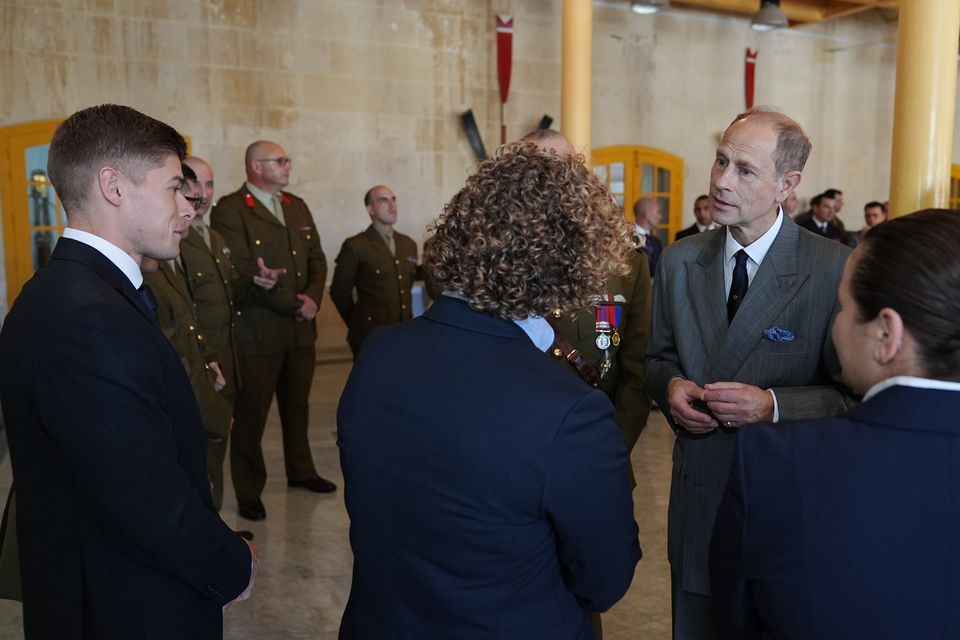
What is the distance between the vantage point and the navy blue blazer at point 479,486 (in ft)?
4.20

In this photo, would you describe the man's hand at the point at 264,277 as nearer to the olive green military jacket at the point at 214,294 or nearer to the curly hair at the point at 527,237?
the olive green military jacket at the point at 214,294

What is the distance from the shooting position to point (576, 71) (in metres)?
7.29

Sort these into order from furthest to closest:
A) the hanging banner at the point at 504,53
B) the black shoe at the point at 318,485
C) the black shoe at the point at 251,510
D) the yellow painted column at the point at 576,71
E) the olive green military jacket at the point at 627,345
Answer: the hanging banner at the point at 504,53 < the yellow painted column at the point at 576,71 < the black shoe at the point at 318,485 < the black shoe at the point at 251,510 < the olive green military jacket at the point at 627,345

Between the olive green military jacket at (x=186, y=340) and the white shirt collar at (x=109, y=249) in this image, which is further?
the olive green military jacket at (x=186, y=340)

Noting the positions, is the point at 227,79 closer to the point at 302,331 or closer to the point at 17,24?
the point at 17,24

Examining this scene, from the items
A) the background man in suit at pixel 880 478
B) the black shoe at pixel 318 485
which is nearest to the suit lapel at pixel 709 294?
the background man in suit at pixel 880 478

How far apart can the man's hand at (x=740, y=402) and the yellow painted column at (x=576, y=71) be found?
5.50 meters

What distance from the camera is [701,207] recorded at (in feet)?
31.9

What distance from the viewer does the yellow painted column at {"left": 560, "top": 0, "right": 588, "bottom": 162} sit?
23.6ft

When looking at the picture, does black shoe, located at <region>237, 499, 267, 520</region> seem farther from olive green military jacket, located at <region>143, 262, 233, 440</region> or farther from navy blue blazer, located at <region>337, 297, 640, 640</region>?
navy blue blazer, located at <region>337, 297, 640, 640</region>

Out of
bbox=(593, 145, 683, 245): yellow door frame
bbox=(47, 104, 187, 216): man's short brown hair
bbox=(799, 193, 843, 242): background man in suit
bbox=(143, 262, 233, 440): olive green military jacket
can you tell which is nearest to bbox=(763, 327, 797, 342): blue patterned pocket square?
bbox=(47, 104, 187, 216): man's short brown hair

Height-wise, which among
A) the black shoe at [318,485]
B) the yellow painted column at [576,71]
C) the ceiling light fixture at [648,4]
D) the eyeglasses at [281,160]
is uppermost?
the ceiling light fixture at [648,4]

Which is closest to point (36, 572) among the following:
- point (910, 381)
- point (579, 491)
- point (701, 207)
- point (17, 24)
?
point (579, 491)

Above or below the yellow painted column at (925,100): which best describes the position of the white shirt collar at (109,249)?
below
